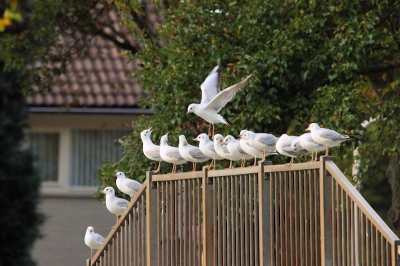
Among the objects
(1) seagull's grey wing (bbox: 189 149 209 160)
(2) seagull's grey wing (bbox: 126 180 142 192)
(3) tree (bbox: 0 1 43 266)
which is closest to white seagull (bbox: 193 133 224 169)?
(1) seagull's grey wing (bbox: 189 149 209 160)

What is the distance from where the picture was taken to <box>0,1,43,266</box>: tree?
19.5 meters

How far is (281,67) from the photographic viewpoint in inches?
478

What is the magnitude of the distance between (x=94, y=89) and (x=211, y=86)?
32.7 feet

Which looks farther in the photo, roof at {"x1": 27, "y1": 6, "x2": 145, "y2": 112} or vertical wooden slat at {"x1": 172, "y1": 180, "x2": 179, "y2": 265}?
roof at {"x1": 27, "y1": 6, "x2": 145, "y2": 112}

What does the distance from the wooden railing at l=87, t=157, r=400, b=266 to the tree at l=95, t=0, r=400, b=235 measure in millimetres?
2368

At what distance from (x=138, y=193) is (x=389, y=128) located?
12.2 ft

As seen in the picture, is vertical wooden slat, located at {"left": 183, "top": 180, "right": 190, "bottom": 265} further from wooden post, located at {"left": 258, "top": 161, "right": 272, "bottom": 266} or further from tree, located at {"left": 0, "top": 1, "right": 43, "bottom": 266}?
tree, located at {"left": 0, "top": 1, "right": 43, "bottom": 266}

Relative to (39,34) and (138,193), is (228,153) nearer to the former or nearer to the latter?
(138,193)

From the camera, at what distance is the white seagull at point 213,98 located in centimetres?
1079

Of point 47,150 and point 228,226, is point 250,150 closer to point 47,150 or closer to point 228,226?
point 228,226

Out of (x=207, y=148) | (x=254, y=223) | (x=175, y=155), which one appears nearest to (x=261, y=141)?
(x=254, y=223)

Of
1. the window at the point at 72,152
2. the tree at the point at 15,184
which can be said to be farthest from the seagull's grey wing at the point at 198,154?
the window at the point at 72,152

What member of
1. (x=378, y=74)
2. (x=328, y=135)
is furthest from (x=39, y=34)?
(x=328, y=135)

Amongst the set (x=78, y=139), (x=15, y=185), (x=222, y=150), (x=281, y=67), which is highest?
(x=78, y=139)
